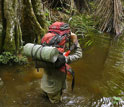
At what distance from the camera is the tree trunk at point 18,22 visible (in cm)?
487

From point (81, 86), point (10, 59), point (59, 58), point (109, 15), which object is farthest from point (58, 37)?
point (109, 15)

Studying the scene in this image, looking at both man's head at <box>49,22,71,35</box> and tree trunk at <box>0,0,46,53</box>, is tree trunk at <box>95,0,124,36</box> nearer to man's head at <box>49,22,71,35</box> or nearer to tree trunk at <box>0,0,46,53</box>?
tree trunk at <box>0,0,46,53</box>

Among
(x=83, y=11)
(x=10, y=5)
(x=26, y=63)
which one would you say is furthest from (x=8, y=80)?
(x=83, y=11)

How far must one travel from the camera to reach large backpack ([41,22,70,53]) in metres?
3.13

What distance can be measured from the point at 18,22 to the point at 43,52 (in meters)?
2.55

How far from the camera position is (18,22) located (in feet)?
16.8

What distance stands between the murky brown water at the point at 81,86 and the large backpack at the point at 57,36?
1173mm

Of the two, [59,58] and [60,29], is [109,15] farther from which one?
[59,58]

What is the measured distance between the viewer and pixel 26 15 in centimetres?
558

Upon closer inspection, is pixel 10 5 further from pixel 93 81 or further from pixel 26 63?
pixel 93 81

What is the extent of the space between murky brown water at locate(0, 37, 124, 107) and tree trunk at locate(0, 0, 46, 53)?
2.34 feet

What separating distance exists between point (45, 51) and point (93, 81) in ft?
7.37

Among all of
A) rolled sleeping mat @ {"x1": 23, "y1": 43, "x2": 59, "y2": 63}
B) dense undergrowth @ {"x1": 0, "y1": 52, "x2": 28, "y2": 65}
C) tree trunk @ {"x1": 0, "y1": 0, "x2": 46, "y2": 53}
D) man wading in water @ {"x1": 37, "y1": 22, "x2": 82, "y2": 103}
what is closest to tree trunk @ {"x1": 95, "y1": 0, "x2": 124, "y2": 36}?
tree trunk @ {"x1": 0, "y1": 0, "x2": 46, "y2": 53}

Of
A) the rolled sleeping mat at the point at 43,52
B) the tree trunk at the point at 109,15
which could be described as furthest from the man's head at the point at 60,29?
the tree trunk at the point at 109,15
